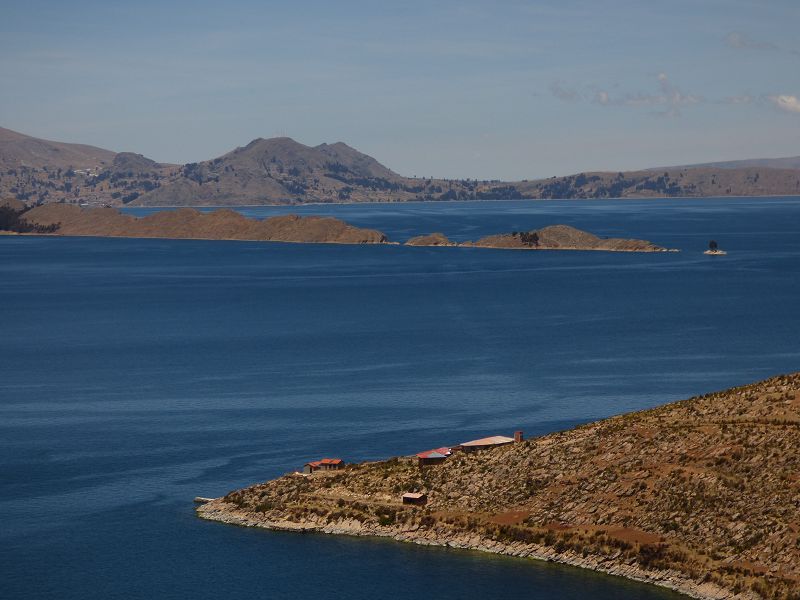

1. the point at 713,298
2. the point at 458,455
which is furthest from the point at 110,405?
the point at 713,298

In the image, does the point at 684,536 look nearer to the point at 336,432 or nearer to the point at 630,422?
the point at 630,422

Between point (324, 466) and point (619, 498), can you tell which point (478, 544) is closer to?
point (619, 498)

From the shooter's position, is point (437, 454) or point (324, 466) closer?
point (437, 454)

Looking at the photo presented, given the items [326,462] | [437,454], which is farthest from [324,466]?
[437,454]

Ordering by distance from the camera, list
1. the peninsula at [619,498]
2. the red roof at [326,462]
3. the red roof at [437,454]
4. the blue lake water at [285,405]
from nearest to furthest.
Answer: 1. the peninsula at [619,498]
2. the blue lake water at [285,405]
3. the red roof at [437,454]
4. the red roof at [326,462]

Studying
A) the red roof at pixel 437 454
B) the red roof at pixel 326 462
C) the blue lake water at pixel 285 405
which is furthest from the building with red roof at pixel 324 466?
the red roof at pixel 437 454

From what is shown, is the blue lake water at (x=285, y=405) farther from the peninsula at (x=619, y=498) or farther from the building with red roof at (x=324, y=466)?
the building with red roof at (x=324, y=466)
